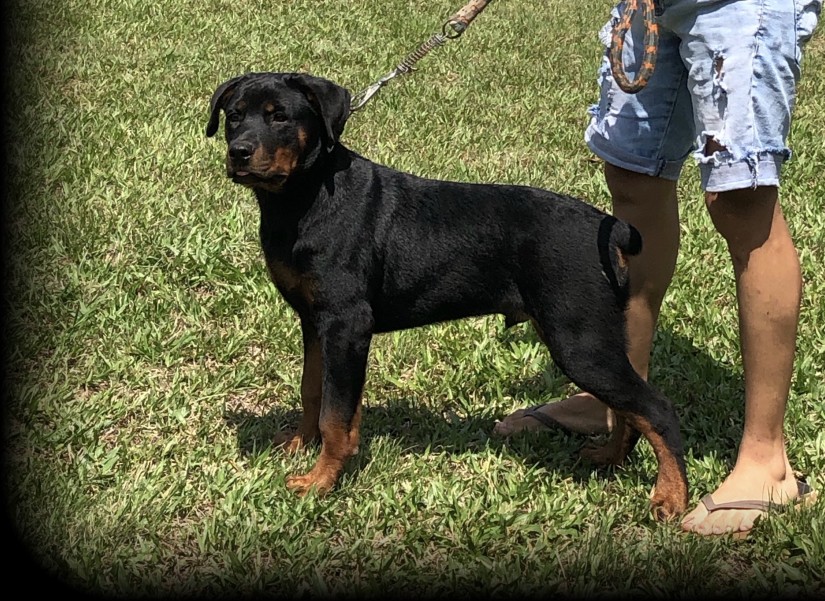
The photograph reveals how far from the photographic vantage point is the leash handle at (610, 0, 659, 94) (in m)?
3.26

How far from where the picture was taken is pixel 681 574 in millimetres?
3094

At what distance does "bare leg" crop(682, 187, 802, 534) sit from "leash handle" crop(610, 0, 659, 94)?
45cm

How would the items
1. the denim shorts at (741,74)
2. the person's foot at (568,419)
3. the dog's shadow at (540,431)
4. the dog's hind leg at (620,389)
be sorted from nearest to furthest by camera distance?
the denim shorts at (741,74)
the dog's hind leg at (620,389)
the dog's shadow at (540,431)
the person's foot at (568,419)

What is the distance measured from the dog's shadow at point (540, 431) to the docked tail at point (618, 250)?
0.78 metres

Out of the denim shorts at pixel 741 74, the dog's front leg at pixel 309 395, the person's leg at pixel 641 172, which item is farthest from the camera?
the dog's front leg at pixel 309 395

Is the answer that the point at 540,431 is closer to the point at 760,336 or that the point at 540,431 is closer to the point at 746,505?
the point at 746,505

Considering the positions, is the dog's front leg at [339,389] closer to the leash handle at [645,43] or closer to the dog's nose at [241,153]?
the dog's nose at [241,153]

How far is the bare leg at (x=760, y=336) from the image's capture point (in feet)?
10.6

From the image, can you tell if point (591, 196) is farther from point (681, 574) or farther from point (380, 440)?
point (681, 574)

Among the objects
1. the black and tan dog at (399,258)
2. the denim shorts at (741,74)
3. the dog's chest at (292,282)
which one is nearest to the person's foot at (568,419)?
the black and tan dog at (399,258)

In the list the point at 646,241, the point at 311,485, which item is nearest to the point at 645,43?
the point at 646,241

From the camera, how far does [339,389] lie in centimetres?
341

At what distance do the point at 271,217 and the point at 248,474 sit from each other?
93 centimetres

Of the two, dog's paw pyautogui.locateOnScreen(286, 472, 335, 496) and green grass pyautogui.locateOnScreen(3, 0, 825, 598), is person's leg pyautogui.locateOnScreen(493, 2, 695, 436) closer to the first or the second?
green grass pyautogui.locateOnScreen(3, 0, 825, 598)
